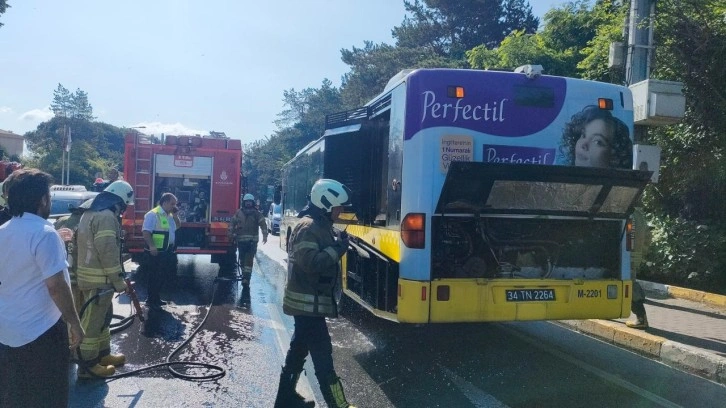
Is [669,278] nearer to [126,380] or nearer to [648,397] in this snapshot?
[648,397]

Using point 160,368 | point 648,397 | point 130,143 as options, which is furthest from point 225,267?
point 648,397

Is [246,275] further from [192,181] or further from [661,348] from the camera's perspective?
[661,348]

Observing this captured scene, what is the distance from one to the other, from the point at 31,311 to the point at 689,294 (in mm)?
10191

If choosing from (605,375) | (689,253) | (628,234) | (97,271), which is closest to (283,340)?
(97,271)

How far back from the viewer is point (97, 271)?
19.2ft

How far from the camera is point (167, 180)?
13539 millimetres

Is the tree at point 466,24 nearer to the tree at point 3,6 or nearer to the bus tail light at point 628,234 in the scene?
the tree at point 3,6

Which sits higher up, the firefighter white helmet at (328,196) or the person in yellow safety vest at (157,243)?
the firefighter white helmet at (328,196)

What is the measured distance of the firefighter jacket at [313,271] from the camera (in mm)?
4629

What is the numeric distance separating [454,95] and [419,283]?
5.94ft

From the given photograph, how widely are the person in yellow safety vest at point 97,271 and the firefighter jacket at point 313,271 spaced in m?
2.00

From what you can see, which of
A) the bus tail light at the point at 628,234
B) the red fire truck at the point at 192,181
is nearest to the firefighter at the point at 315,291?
the bus tail light at the point at 628,234

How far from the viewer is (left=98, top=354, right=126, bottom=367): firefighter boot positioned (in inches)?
240

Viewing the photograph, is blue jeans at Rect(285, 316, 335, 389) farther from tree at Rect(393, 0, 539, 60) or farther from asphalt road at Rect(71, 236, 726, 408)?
tree at Rect(393, 0, 539, 60)
